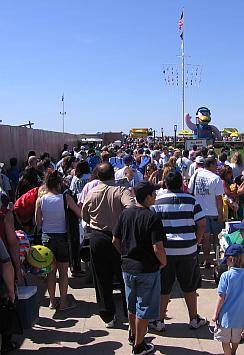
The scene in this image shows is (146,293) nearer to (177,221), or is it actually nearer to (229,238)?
(177,221)

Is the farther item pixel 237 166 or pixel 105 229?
pixel 237 166

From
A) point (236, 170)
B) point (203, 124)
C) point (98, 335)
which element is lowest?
point (98, 335)

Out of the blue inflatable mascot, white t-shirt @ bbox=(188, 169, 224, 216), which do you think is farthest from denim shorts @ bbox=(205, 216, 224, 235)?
the blue inflatable mascot

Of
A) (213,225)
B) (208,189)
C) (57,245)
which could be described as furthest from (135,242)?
(213,225)

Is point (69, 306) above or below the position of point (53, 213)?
below

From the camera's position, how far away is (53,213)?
6.08 metres

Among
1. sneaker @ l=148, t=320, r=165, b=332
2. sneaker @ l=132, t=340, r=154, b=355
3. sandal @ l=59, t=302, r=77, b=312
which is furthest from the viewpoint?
sandal @ l=59, t=302, r=77, b=312

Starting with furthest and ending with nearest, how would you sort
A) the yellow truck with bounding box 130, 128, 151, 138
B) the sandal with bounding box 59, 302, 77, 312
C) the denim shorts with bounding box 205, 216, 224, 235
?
the yellow truck with bounding box 130, 128, 151, 138 → the denim shorts with bounding box 205, 216, 224, 235 → the sandal with bounding box 59, 302, 77, 312

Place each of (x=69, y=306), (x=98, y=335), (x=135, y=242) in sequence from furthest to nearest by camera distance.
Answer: (x=69, y=306)
(x=98, y=335)
(x=135, y=242)

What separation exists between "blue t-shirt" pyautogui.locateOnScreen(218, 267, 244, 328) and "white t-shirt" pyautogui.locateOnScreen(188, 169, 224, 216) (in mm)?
3307

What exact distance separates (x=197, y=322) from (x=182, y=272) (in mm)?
621

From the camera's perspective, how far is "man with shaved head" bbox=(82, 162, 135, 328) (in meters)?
5.41

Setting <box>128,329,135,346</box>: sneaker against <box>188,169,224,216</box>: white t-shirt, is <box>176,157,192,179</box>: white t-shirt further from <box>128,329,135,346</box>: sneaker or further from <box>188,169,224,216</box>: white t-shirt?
<box>128,329,135,346</box>: sneaker

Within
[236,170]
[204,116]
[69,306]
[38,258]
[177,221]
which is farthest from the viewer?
[204,116]
